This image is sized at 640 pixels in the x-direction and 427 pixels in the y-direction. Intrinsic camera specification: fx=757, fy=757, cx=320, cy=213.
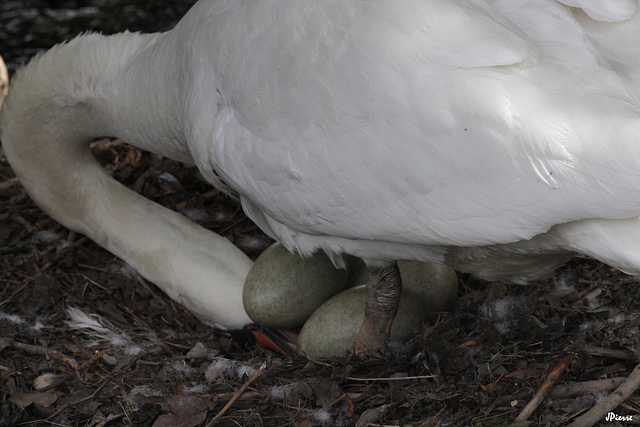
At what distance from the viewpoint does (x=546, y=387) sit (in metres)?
2.77

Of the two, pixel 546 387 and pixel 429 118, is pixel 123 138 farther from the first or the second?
pixel 546 387

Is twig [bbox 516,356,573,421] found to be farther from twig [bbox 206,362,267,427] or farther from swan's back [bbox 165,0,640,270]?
twig [bbox 206,362,267,427]

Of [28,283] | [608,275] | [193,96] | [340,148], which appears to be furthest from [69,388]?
[608,275]

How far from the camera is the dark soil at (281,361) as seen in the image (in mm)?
2871

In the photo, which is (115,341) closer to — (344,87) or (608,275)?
(344,87)

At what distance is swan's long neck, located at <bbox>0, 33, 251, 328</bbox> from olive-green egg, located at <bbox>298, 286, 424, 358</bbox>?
0.59m

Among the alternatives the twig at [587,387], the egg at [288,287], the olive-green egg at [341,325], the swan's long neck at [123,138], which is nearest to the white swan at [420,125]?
the olive-green egg at [341,325]

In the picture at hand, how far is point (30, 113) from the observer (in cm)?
382

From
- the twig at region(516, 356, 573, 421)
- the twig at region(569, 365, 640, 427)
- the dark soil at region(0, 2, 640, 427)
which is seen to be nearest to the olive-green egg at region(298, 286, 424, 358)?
the dark soil at region(0, 2, 640, 427)

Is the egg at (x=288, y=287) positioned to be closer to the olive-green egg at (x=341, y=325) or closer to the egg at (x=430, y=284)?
the olive-green egg at (x=341, y=325)

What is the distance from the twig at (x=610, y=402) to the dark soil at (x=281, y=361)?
1.5 inches

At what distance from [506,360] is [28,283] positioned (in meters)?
2.47

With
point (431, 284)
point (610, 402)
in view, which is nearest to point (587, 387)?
point (610, 402)

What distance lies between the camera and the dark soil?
9.42 feet
